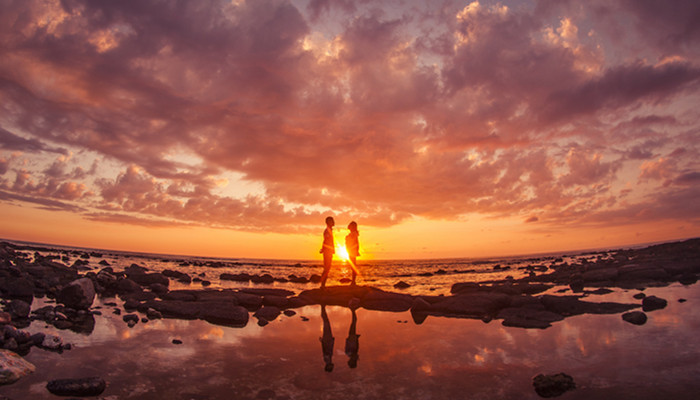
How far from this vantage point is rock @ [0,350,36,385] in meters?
5.74

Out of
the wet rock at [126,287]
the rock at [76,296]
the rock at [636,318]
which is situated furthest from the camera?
the wet rock at [126,287]

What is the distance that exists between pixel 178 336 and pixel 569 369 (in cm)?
962

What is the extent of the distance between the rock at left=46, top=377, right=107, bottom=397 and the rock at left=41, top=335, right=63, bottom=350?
259 centimetres

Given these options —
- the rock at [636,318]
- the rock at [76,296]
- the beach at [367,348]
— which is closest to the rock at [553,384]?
the beach at [367,348]

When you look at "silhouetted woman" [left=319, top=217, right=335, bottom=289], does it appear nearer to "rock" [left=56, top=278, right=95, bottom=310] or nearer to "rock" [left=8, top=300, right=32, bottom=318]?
"rock" [left=56, top=278, right=95, bottom=310]

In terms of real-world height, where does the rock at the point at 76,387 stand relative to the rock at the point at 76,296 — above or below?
below

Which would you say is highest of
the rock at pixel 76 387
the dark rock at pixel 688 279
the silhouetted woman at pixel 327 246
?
the silhouetted woman at pixel 327 246

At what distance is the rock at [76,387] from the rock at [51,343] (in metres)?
2.59

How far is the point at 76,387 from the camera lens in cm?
550

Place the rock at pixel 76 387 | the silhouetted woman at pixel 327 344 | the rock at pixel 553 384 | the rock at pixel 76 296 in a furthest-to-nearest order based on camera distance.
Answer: the rock at pixel 76 296, the silhouetted woman at pixel 327 344, the rock at pixel 553 384, the rock at pixel 76 387

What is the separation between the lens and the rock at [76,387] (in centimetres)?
547

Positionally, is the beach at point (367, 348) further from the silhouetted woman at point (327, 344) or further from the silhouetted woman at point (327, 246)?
the silhouetted woman at point (327, 246)

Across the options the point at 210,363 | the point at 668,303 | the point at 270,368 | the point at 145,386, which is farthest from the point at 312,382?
the point at 668,303

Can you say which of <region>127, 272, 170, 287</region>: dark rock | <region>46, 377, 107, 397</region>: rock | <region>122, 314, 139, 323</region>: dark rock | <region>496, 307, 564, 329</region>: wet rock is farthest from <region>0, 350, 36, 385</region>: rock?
<region>127, 272, 170, 287</region>: dark rock
